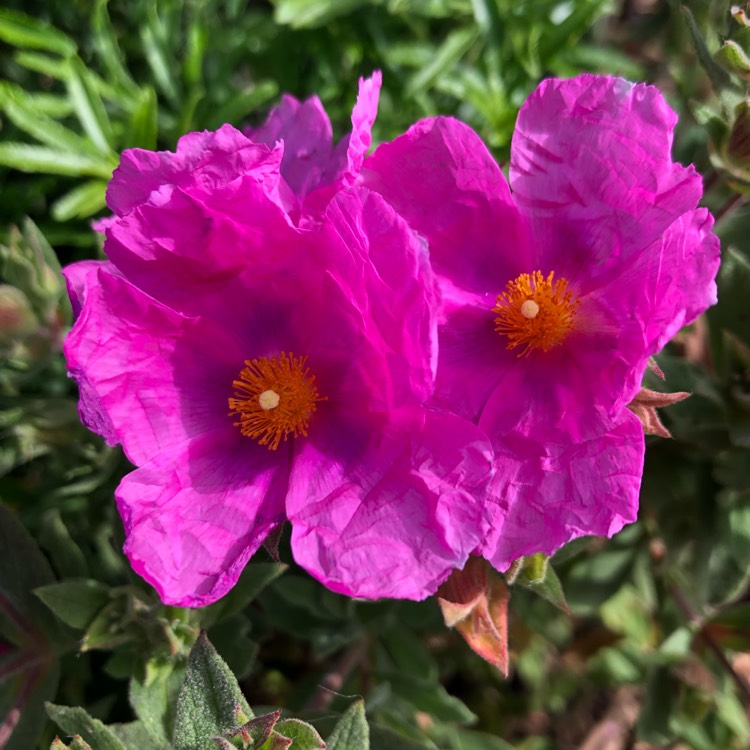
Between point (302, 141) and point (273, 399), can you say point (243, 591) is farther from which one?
point (302, 141)

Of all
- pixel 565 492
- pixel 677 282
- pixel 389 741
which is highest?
pixel 677 282

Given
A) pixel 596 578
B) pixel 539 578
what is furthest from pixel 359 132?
pixel 596 578

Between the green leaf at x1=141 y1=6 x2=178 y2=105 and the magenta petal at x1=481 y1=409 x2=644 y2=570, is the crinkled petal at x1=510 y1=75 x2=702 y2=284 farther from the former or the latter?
the green leaf at x1=141 y1=6 x2=178 y2=105

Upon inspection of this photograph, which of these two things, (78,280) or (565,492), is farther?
(78,280)

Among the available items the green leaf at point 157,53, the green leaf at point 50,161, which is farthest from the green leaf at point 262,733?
the green leaf at point 157,53

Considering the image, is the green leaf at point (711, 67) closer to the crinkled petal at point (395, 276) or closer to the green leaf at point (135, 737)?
the crinkled petal at point (395, 276)

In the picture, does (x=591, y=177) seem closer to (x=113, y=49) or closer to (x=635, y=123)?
(x=635, y=123)
